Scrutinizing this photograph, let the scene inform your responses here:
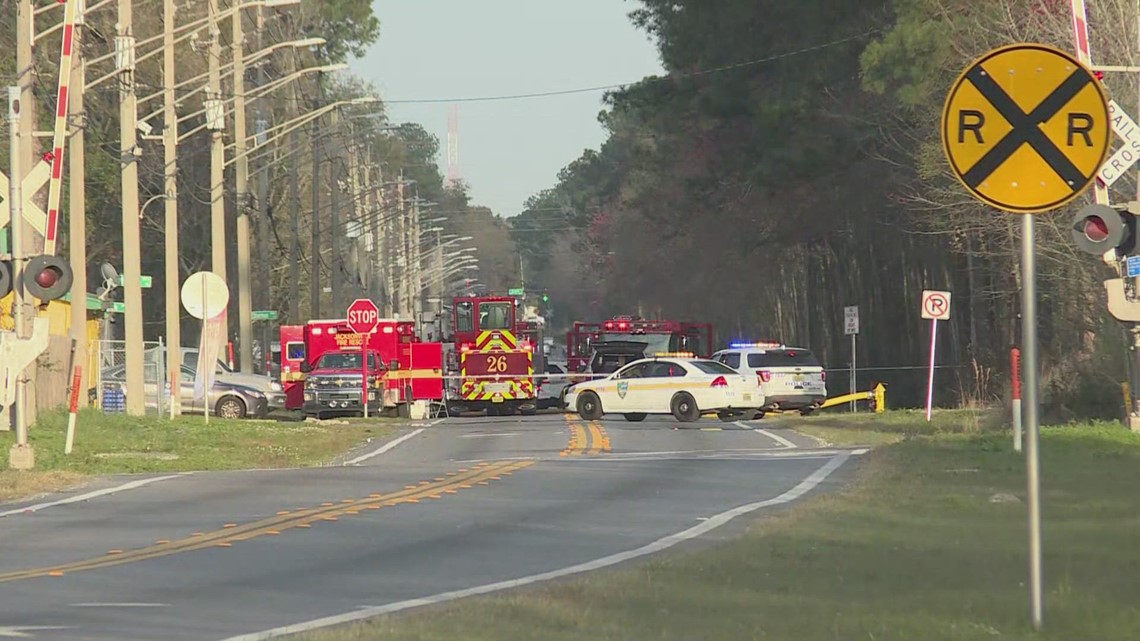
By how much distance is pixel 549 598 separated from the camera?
42.7 ft

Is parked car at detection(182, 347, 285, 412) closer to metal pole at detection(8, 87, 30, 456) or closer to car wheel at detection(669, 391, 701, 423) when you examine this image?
car wheel at detection(669, 391, 701, 423)

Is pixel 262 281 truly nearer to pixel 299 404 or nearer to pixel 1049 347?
pixel 299 404

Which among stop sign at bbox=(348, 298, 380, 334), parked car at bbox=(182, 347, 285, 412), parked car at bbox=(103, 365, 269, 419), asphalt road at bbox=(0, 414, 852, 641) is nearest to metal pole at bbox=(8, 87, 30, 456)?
asphalt road at bbox=(0, 414, 852, 641)

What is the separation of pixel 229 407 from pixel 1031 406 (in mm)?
42354

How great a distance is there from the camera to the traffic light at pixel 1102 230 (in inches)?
931

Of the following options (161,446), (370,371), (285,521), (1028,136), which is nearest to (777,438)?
(161,446)

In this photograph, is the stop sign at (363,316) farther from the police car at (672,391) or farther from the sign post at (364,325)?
the police car at (672,391)

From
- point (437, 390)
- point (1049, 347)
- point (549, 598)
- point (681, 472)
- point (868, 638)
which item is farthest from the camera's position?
point (437, 390)

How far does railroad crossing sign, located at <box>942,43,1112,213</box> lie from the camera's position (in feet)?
32.5

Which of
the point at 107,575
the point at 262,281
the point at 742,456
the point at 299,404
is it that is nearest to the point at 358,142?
the point at 262,281

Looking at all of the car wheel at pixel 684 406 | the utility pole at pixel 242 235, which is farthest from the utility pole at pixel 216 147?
the car wheel at pixel 684 406

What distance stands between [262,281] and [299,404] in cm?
1166

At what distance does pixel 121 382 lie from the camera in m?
49.3

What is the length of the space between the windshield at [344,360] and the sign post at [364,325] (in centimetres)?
20
